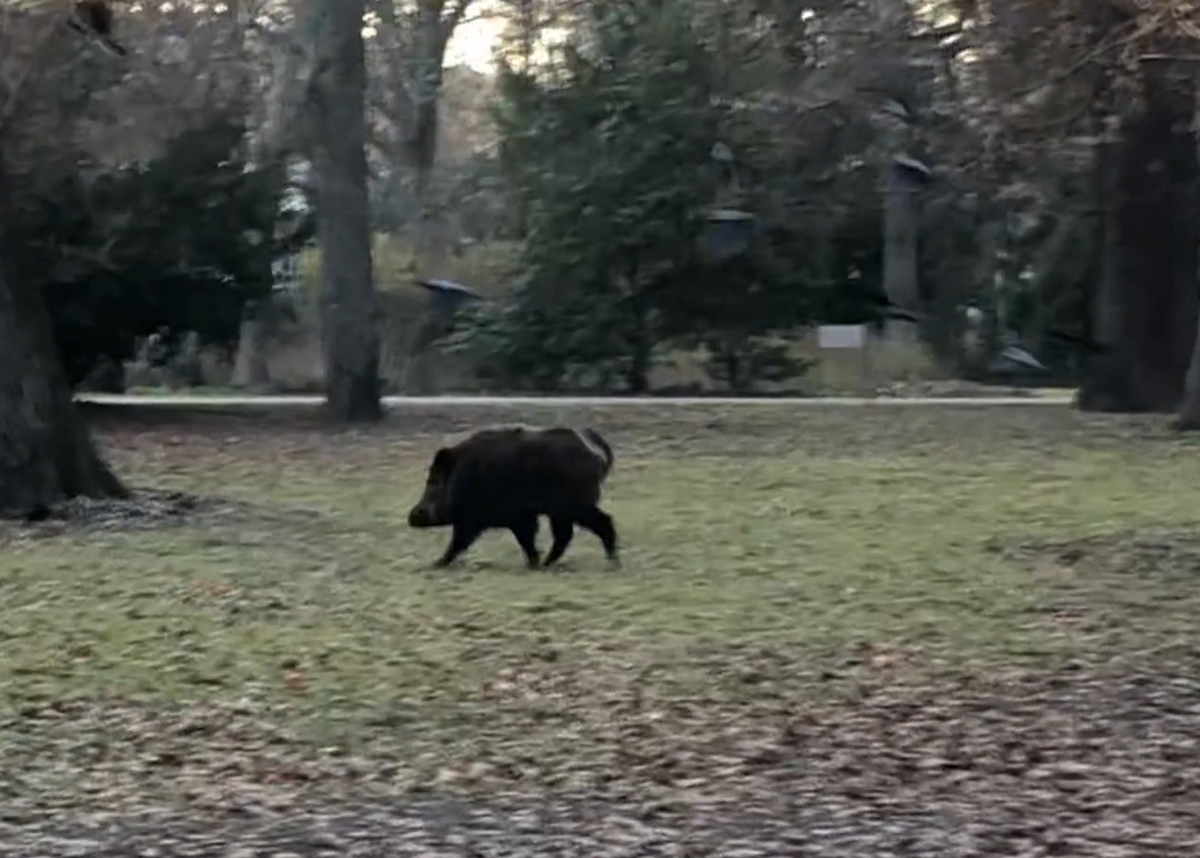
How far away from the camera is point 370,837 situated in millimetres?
8172

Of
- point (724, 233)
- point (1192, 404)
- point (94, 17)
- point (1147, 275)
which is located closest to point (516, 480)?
point (94, 17)

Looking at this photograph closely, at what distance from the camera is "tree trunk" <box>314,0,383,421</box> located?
3108cm

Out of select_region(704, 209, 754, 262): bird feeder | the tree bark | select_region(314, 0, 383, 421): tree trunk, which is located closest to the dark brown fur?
select_region(314, 0, 383, 421): tree trunk

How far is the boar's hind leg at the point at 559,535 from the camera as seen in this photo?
51.0 feet

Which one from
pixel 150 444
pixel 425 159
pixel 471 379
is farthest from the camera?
pixel 425 159

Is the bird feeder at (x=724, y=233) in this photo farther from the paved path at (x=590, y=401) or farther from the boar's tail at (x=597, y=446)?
the boar's tail at (x=597, y=446)

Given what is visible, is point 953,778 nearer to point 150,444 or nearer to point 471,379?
point 150,444

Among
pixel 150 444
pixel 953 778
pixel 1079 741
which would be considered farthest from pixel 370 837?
pixel 150 444

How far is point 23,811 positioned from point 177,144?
2523 cm

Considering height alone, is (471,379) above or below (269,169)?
below

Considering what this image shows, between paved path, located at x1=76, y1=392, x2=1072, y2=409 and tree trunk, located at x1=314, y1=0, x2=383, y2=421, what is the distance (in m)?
2.71

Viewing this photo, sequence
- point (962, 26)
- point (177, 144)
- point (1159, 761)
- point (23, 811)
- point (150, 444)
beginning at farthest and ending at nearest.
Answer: point (177, 144) < point (150, 444) < point (962, 26) < point (1159, 761) < point (23, 811)

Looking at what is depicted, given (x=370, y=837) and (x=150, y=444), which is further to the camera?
(x=150, y=444)

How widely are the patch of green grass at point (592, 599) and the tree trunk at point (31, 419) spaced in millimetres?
1183
